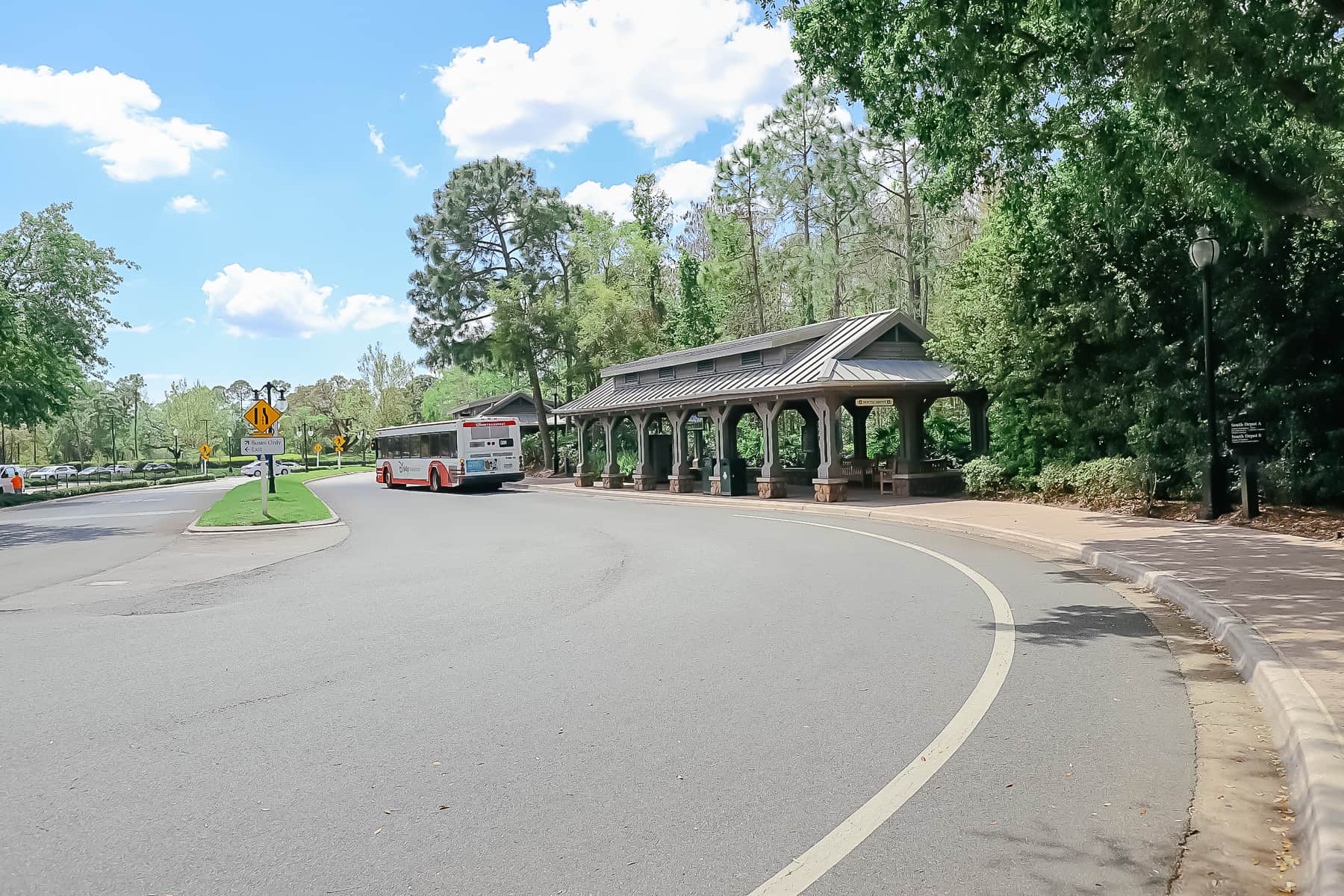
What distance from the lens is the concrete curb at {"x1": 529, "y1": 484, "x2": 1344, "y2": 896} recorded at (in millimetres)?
3512

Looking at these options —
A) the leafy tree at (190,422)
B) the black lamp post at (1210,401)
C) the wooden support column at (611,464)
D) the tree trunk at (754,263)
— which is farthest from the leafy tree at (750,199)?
the leafy tree at (190,422)

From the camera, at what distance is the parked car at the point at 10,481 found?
46034mm

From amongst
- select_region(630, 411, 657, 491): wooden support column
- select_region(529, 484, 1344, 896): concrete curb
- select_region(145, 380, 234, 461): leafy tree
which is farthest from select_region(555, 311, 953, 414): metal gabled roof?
select_region(145, 380, 234, 461): leafy tree

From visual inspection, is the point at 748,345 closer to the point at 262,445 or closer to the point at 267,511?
the point at 262,445

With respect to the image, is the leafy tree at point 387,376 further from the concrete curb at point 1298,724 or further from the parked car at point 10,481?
the concrete curb at point 1298,724

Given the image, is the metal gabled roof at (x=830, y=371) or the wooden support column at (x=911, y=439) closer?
the metal gabled roof at (x=830, y=371)

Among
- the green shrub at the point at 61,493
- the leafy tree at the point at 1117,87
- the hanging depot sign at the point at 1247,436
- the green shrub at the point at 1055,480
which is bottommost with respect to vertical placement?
the green shrub at the point at 61,493

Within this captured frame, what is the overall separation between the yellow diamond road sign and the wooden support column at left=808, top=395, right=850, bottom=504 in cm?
1411

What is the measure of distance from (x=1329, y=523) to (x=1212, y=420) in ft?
7.63

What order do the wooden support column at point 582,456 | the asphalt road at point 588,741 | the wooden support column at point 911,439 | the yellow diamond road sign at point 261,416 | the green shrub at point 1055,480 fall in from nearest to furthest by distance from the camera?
the asphalt road at point 588,741
the green shrub at point 1055,480
the yellow diamond road sign at point 261,416
the wooden support column at point 911,439
the wooden support column at point 582,456

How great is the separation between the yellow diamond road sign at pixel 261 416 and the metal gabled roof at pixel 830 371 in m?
11.9

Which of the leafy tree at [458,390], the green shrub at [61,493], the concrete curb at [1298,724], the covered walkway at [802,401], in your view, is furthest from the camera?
the leafy tree at [458,390]

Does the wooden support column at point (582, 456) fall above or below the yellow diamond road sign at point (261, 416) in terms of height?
below

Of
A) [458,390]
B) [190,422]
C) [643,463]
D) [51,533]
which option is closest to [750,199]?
[643,463]
